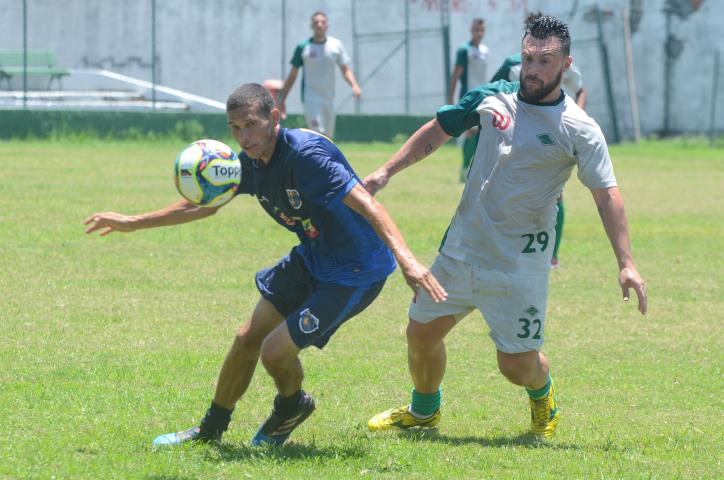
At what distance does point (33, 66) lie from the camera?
3061cm

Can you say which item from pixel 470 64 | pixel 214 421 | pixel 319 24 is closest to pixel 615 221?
pixel 214 421

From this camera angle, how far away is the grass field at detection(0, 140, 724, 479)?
229 inches

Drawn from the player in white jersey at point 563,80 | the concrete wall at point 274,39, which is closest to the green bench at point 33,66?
the concrete wall at point 274,39

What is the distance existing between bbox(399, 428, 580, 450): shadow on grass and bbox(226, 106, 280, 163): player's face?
172cm

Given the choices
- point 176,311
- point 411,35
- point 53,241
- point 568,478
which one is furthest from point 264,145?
point 411,35

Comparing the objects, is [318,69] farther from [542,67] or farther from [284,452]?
[284,452]

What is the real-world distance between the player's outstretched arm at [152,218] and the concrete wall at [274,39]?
82.4ft

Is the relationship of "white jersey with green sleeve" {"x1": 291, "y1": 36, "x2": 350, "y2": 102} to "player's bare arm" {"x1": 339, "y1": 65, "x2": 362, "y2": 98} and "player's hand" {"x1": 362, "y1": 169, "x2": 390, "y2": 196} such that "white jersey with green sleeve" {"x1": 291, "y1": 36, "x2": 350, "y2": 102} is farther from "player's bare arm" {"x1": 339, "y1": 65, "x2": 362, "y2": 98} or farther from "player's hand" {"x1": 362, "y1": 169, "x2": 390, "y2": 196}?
"player's hand" {"x1": 362, "y1": 169, "x2": 390, "y2": 196}

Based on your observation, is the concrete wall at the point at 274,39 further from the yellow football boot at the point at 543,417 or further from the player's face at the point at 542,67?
the player's face at the point at 542,67

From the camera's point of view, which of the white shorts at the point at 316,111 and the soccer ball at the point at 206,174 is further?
the white shorts at the point at 316,111

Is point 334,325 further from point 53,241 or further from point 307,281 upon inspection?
point 53,241

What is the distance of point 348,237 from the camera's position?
605 centimetres

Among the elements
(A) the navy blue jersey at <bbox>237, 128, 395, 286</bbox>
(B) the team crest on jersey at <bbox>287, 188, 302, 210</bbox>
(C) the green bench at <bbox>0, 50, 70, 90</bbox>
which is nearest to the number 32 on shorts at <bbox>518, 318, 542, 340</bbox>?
(A) the navy blue jersey at <bbox>237, 128, 395, 286</bbox>

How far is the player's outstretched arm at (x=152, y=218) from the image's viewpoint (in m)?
6.21
